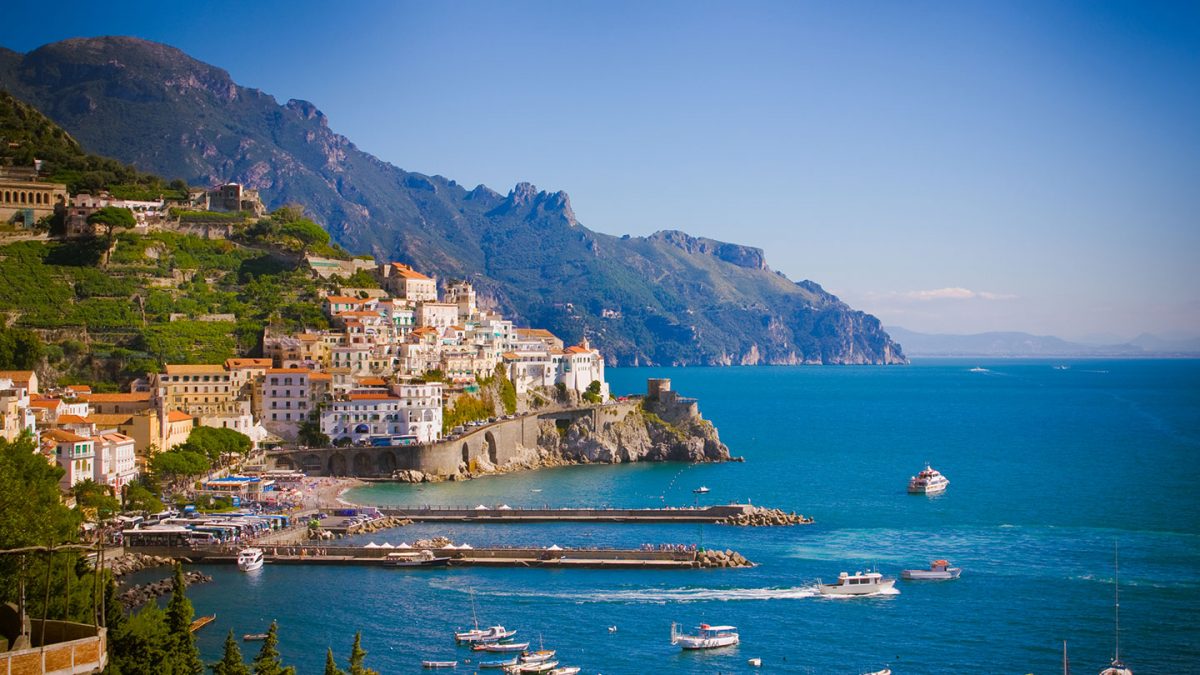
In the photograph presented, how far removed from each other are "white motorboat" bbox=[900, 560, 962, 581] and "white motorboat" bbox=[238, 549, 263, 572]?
2581 cm

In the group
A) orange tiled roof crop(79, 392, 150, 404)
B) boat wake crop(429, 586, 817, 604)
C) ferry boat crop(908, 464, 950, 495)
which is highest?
orange tiled roof crop(79, 392, 150, 404)

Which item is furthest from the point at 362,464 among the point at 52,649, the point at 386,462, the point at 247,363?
the point at 52,649

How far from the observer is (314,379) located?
7962 centimetres

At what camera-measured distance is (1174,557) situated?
54156 mm

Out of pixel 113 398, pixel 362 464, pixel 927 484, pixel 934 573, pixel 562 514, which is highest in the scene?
pixel 113 398

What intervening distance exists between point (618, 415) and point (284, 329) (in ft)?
79.9

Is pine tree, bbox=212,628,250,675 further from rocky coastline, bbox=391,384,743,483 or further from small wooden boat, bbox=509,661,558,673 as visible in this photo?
rocky coastline, bbox=391,384,743,483

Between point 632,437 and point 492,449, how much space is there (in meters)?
12.4

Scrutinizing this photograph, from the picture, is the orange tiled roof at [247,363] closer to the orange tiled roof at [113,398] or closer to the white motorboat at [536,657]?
the orange tiled roof at [113,398]

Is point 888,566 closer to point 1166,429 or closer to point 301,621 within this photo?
point 301,621

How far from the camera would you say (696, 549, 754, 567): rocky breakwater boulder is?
51.8 meters

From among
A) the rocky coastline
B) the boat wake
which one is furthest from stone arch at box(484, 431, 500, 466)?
the boat wake

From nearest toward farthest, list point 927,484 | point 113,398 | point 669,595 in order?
point 669,595 < point 113,398 < point 927,484

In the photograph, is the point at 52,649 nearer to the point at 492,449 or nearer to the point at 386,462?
the point at 386,462
